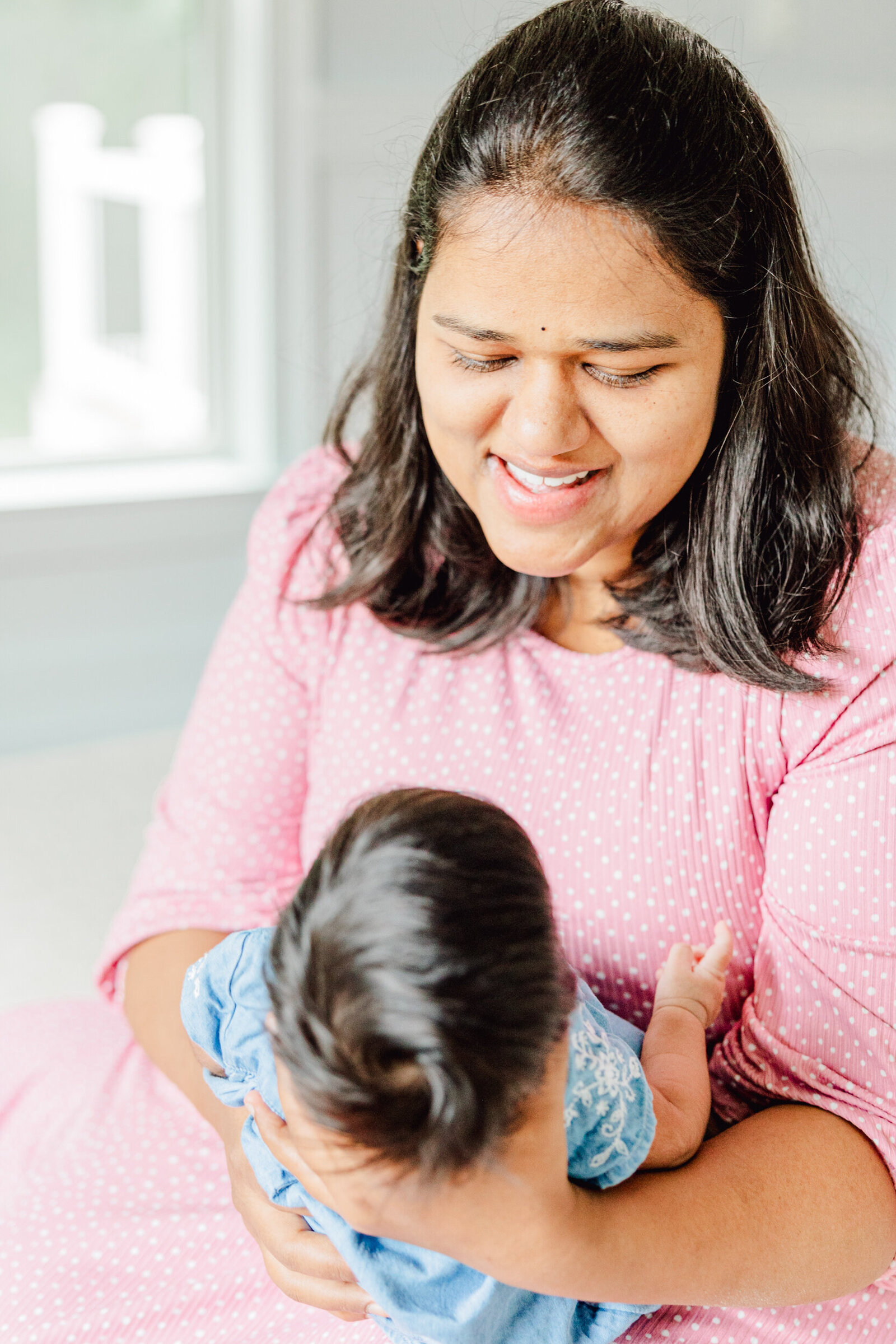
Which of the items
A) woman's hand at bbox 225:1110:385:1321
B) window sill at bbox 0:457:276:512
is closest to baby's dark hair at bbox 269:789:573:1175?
woman's hand at bbox 225:1110:385:1321

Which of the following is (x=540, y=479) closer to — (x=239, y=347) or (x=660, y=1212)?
(x=660, y=1212)

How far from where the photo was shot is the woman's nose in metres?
0.94

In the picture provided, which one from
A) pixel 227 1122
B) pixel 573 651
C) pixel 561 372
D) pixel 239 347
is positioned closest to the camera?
pixel 561 372

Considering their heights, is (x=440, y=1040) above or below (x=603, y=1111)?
above

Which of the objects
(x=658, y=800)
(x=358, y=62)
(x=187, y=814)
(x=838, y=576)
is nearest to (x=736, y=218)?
(x=838, y=576)

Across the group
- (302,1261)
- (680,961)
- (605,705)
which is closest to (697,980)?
(680,961)

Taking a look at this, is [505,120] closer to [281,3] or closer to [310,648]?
[310,648]

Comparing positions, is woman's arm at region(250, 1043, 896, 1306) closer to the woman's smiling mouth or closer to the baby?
the baby

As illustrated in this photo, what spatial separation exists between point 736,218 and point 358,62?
176 cm

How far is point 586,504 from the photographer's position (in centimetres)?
100

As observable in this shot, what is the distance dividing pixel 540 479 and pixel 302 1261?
0.59 m

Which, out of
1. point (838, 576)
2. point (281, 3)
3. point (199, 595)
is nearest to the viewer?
point (838, 576)

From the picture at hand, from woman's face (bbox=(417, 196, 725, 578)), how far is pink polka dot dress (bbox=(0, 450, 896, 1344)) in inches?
6.6

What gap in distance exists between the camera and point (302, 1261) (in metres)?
0.91
